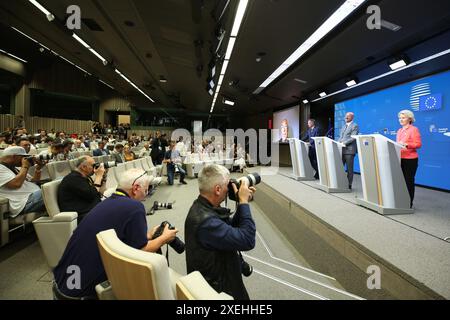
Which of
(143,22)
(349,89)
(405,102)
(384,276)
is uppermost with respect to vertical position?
(143,22)

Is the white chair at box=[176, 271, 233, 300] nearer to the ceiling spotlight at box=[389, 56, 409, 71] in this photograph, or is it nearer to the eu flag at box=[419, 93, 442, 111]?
the ceiling spotlight at box=[389, 56, 409, 71]

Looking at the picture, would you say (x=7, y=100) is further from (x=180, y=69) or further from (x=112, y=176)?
(x=112, y=176)

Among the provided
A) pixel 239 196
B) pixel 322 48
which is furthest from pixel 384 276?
pixel 322 48

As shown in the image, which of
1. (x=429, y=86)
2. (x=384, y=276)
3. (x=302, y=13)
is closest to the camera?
(x=384, y=276)

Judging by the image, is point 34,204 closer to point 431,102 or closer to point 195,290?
point 195,290

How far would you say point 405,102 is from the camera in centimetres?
529

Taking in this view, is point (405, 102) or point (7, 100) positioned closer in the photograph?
point (405, 102)

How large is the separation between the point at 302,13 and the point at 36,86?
543 inches

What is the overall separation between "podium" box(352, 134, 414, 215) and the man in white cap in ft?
12.5

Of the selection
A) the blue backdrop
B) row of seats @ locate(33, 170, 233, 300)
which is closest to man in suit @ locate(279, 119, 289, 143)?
the blue backdrop

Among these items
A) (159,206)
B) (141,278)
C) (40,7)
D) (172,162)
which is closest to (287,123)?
(172,162)

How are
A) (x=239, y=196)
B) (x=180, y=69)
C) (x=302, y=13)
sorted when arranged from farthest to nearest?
(x=180, y=69) < (x=302, y=13) < (x=239, y=196)

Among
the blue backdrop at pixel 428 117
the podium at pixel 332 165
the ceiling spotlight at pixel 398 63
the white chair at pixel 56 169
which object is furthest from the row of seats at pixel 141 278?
the blue backdrop at pixel 428 117

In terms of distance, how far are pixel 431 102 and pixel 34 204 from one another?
6.41m
